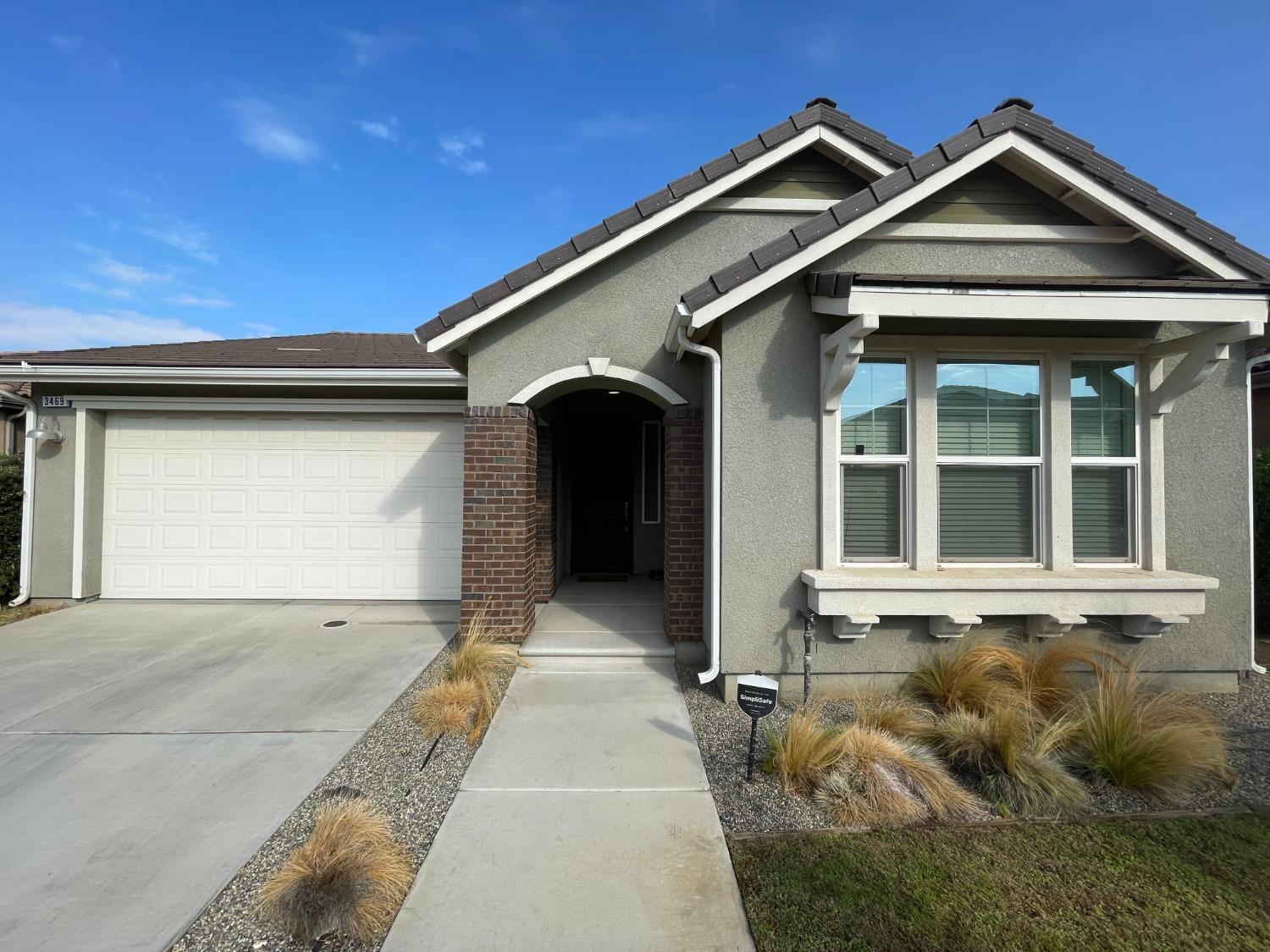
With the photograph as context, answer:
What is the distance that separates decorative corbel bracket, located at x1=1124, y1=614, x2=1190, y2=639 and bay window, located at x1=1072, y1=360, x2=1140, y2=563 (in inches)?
19.7

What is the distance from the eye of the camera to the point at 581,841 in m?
3.01

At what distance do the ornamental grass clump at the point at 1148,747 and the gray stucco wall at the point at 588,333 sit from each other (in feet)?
13.0

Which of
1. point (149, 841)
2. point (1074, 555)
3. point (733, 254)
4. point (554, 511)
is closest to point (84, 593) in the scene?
point (554, 511)

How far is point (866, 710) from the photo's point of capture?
161 inches

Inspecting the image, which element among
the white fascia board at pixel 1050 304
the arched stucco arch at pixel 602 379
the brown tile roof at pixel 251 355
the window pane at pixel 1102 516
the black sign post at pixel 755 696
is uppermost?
the brown tile roof at pixel 251 355

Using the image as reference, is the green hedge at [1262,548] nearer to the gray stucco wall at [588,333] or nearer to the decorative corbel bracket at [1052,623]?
the decorative corbel bracket at [1052,623]

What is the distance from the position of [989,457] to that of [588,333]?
3802 mm

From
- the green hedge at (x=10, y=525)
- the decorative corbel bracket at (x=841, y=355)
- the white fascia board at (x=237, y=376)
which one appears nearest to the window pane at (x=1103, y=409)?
the decorative corbel bracket at (x=841, y=355)

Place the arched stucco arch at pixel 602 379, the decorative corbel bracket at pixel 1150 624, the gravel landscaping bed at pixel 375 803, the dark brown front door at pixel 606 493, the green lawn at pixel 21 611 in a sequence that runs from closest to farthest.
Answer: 1. the gravel landscaping bed at pixel 375 803
2. the decorative corbel bracket at pixel 1150 624
3. the arched stucco arch at pixel 602 379
4. the green lawn at pixel 21 611
5. the dark brown front door at pixel 606 493

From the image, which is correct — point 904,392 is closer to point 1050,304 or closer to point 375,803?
point 1050,304

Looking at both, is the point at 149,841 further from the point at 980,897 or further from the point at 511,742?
the point at 980,897

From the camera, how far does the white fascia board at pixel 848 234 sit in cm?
450

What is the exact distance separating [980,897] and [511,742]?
2.80 meters

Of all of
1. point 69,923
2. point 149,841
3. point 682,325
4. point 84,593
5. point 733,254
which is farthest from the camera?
point 84,593
